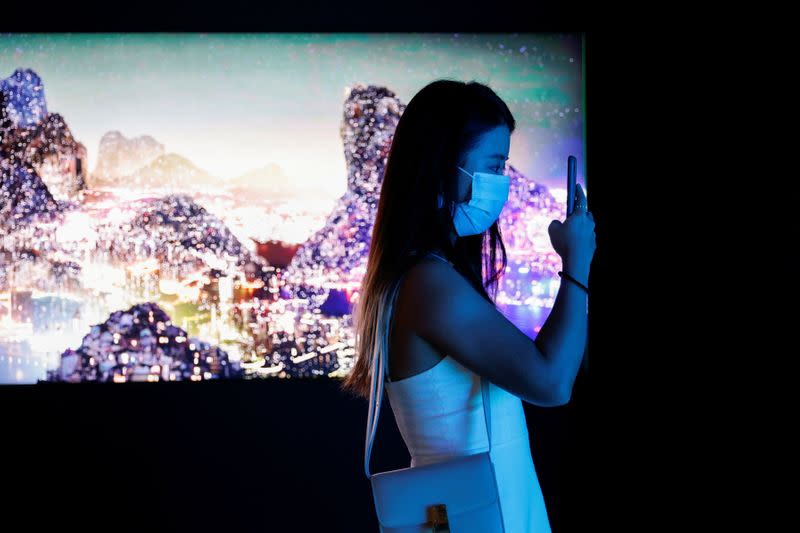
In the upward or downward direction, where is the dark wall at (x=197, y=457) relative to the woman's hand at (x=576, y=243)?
downward

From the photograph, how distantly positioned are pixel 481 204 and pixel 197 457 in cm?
236

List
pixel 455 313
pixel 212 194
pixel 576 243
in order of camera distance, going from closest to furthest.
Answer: pixel 455 313
pixel 576 243
pixel 212 194

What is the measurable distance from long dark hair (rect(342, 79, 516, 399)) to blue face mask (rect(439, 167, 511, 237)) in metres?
0.03

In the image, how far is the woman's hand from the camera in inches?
Result: 48.1

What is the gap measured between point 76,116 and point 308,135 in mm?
929

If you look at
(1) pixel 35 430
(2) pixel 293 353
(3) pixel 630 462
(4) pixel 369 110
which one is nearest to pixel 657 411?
(3) pixel 630 462

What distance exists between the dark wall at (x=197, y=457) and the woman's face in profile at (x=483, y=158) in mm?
2094

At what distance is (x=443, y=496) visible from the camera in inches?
44.6

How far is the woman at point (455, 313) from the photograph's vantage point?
112 cm

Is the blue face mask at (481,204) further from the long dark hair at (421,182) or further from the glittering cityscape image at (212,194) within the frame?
the glittering cityscape image at (212,194)

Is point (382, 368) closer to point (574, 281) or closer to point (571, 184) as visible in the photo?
point (574, 281)

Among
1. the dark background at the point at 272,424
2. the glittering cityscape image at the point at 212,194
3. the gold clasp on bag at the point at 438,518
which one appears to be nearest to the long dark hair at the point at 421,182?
the gold clasp on bag at the point at 438,518

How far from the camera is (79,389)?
317 centimetres

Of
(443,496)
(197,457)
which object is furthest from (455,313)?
(197,457)
